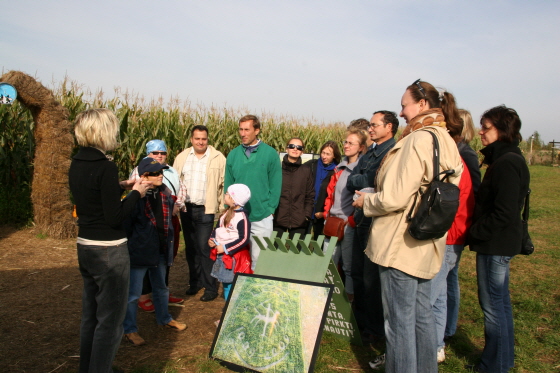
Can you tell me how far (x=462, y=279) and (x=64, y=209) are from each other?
706 cm

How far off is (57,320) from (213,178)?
233 cm

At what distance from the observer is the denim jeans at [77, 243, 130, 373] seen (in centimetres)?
289

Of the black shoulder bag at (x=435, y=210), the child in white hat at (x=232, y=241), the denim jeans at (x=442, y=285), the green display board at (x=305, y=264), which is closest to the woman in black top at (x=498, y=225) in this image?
the denim jeans at (x=442, y=285)

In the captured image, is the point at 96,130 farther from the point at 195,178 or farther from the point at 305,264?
the point at 195,178

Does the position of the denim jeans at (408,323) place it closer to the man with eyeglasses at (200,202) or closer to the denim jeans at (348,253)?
the denim jeans at (348,253)

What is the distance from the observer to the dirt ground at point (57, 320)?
3.78 metres

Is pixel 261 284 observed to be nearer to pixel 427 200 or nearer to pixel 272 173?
pixel 427 200

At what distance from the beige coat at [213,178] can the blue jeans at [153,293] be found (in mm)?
1386

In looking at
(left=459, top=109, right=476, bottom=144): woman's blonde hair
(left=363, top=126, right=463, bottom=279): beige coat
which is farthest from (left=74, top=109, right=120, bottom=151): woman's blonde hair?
(left=459, top=109, right=476, bottom=144): woman's blonde hair

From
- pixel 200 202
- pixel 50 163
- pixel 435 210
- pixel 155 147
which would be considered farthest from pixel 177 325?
pixel 50 163

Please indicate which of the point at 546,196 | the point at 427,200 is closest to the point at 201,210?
the point at 427,200

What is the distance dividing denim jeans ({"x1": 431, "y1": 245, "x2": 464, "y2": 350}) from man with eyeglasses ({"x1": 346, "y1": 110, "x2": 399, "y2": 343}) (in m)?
0.52

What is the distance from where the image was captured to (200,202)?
547 centimetres

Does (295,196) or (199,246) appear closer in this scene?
(199,246)
